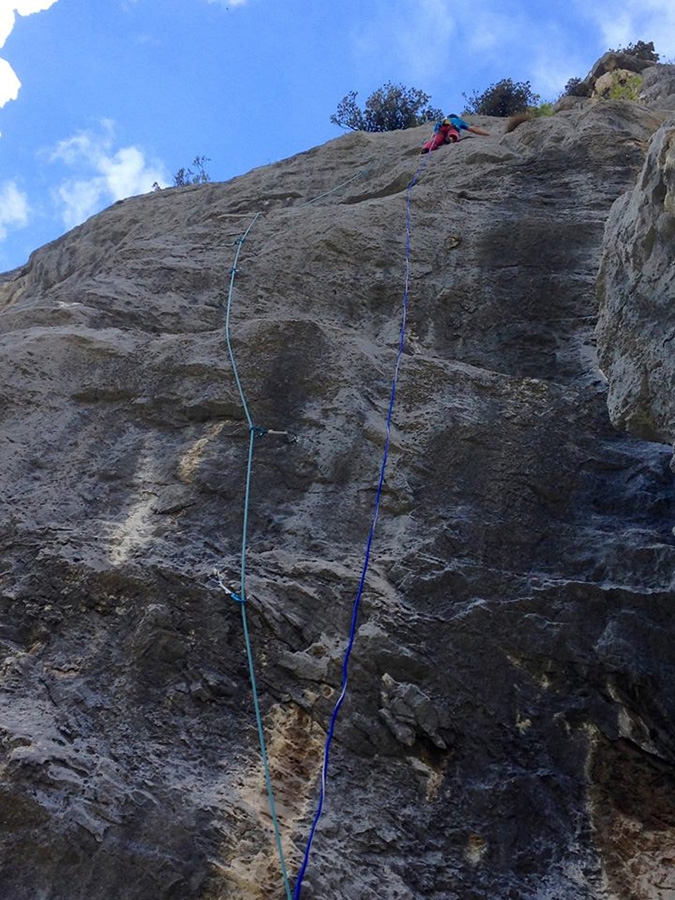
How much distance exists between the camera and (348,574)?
15.8ft

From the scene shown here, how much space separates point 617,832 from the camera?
3.89 meters

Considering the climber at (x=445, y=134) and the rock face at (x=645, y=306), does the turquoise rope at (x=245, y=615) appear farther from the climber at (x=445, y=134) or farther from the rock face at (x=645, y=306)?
the climber at (x=445, y=134)

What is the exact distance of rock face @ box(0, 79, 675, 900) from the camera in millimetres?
3723

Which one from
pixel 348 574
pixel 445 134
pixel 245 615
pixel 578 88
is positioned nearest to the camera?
pixel 245 615

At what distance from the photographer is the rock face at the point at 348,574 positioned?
3723 mm

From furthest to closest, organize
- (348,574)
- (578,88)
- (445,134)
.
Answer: (578,88) < (445,134) < (348,574)

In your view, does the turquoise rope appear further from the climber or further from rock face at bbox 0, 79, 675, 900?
the climber

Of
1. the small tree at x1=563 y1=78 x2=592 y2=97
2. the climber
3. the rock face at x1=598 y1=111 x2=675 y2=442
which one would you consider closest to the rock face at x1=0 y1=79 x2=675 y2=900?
the rock face at x1=598 y1=111 x2=675 y2=442

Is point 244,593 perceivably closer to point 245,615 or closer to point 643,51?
point 245,615

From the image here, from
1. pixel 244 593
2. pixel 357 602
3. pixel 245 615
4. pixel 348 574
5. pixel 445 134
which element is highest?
pixel 445 134

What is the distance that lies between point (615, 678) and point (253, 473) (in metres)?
2.35

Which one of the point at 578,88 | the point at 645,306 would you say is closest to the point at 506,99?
the point at 578,88

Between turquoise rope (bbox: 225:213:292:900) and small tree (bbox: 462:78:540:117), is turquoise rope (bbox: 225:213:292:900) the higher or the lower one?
the lower one

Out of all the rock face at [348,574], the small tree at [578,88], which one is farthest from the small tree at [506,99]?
the rock face at [348,574]
